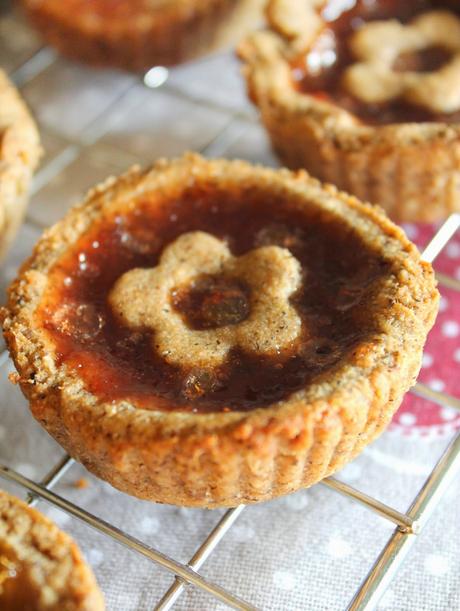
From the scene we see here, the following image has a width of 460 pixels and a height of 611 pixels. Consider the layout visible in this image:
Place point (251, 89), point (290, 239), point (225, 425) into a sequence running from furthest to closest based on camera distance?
point (251, 89), point (290, 239), point (225, 425)

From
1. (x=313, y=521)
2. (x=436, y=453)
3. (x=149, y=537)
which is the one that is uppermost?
(x=149, y=537)

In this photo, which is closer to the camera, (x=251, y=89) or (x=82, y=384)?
(x=82, y=384)

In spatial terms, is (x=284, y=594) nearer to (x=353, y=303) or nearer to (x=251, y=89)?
(x=353, y=303)

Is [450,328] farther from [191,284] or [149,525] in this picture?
[149,525]

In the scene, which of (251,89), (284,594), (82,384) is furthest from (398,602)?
(251,89)

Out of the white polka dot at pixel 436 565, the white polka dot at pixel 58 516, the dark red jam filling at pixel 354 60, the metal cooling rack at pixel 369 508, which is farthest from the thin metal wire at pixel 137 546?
the dark red jam filling at pixel 354 60


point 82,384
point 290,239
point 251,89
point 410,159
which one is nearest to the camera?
point 82,384

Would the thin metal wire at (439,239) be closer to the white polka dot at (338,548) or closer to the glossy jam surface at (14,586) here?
the white polka dot at (338,548)

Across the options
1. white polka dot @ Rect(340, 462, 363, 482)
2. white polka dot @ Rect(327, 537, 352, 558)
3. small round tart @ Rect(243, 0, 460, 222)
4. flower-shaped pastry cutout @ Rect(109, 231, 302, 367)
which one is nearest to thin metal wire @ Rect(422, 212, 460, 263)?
small round tart @ Rect(243, 0, 460, 222)
